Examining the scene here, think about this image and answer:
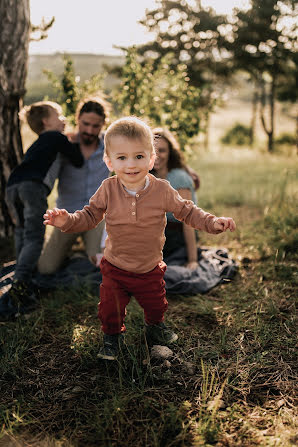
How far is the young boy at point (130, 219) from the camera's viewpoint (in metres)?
2.08

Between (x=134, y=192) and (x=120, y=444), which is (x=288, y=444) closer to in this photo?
(x=120, y=444)

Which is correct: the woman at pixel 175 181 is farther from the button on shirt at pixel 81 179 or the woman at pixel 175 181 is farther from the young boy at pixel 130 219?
the young boy at pixel 130 219

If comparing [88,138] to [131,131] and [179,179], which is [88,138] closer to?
[179,179]

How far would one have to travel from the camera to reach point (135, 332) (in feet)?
8.85

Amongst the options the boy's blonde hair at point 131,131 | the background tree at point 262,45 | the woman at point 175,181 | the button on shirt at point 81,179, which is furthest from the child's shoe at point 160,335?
the background tree at point 262,45

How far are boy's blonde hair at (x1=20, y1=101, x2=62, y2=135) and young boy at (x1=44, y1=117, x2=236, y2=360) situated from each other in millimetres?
1871

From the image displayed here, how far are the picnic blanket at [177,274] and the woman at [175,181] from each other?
99 millimetres

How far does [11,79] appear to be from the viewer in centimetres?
431

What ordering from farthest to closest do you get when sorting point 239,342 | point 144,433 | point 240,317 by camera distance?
point 240,317 < point 239,342 < point 144,433

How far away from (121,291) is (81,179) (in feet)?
7.28

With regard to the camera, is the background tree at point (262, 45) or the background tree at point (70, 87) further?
the background tree at point (262, 45)

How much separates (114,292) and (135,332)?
0.51 metres

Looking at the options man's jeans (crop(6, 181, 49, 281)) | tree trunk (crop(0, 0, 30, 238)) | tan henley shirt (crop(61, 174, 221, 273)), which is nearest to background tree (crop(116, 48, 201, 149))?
tree trunk (crop(0, 0, 30, 238))

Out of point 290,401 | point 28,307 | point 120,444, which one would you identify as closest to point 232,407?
point 290,401
